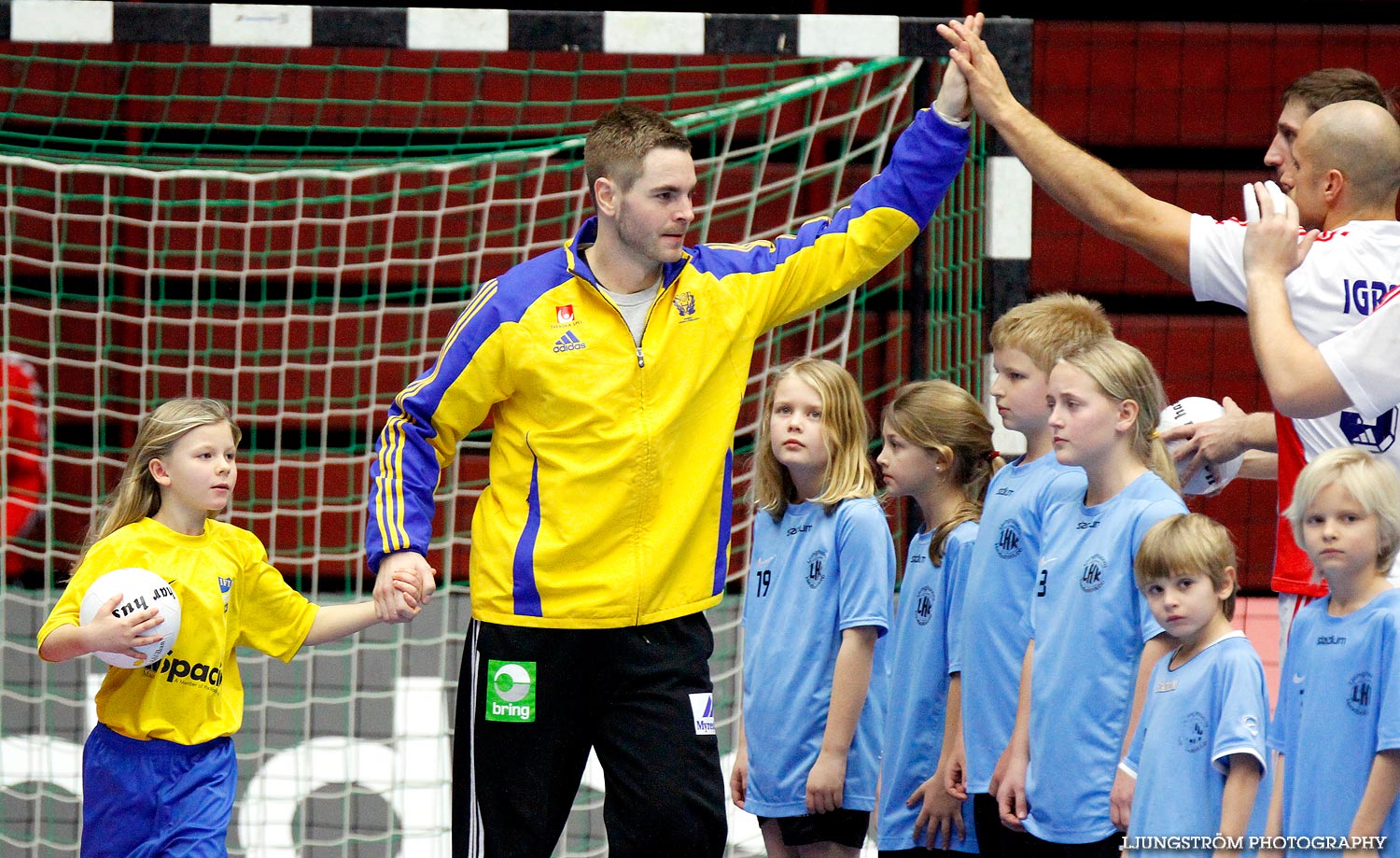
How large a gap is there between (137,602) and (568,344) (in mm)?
1065

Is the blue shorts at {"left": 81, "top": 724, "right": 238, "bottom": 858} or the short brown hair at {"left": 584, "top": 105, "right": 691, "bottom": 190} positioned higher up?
the short brown hair at {"left": 584, "top": 105, "right": 691, "bottom": 190}

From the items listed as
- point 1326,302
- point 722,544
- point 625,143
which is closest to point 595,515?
point 722,544

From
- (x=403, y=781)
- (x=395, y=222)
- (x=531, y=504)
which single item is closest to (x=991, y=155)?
(x=531, y=504)

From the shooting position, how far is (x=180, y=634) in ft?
11.0

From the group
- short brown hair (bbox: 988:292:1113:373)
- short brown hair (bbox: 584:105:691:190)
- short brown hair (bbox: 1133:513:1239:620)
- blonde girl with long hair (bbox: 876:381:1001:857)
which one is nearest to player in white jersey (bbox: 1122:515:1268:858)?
short brown hair (bbox: 1133:513:1239:620)

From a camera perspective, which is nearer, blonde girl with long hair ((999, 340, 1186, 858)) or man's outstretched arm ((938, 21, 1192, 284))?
blonde girl with long hair ((999, 340, 1186, 858))

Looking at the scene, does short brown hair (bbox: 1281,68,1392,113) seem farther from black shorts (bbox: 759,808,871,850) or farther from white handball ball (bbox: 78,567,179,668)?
white handball ball (bbox: 78,567,179,668)

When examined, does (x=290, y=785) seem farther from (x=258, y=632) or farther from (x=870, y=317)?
(x=870, y=317)

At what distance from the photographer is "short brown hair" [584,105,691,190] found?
3035mm

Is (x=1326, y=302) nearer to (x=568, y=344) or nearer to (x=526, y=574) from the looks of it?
(x=568, y=344)

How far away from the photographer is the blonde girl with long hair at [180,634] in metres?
3.27

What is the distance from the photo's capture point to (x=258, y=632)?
353cm

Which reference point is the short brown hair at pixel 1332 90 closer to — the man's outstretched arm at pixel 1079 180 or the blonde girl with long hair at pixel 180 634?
the man's outstretched arm at pixel 1079 180

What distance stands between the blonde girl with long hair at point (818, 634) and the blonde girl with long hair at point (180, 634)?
0.92m
